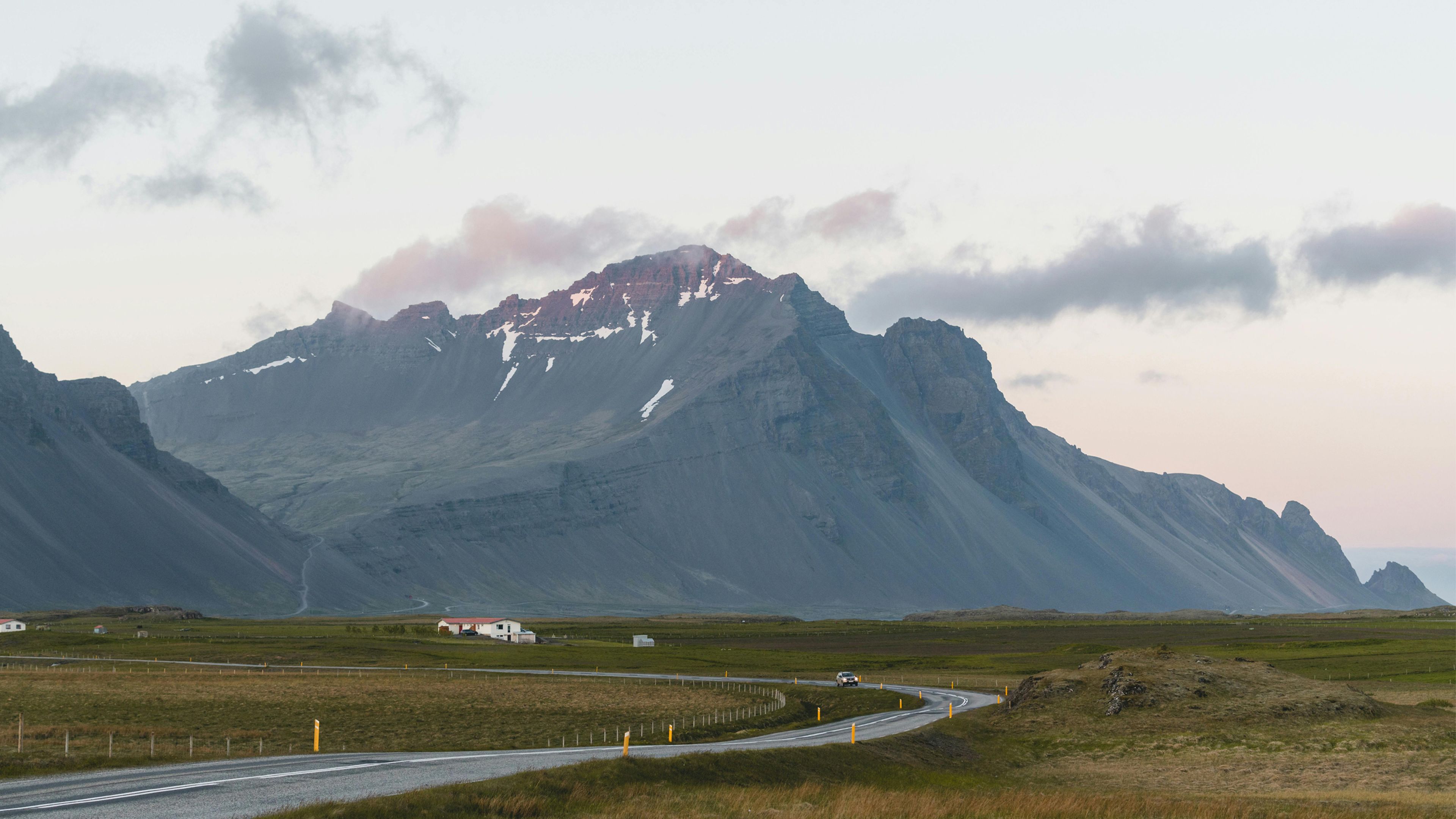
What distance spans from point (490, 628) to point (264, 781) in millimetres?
139090

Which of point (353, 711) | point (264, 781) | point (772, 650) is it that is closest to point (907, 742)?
point (264, 781)

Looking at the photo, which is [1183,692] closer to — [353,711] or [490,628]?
[353,711]

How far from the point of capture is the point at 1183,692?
66.6 metres

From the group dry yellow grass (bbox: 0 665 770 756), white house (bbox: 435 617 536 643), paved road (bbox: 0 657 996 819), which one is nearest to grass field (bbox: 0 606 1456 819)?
dry yellow grass (bbox: 0 665 770 756)

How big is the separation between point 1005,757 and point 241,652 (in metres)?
92.5

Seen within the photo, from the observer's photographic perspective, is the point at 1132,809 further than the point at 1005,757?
No

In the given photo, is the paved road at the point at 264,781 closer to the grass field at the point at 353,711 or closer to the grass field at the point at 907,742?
the grass field at the point at 907,742

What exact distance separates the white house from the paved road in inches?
4621

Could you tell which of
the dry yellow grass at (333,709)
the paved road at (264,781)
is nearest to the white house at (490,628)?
the dry yellow grass at (333,709)

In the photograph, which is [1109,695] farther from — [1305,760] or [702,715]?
[702,715]

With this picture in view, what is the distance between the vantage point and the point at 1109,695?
→ 222ft

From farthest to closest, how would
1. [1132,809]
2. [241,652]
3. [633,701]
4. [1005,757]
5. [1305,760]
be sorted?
[241,652] → [633,701] → [1005,757] → [1305,760] → [1132,809]

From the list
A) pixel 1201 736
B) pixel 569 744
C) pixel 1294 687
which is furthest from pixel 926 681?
pixel 569 744

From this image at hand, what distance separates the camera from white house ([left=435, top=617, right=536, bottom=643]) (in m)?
166
